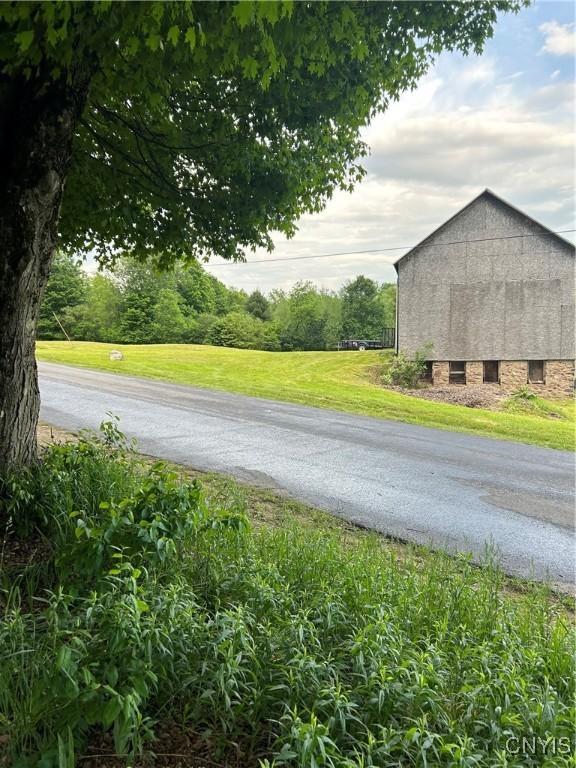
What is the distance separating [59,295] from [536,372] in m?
41.6

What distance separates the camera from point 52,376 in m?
15.7

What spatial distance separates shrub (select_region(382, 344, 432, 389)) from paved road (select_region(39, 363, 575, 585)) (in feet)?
32.9

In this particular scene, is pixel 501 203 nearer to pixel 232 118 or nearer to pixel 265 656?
pixel 232 118

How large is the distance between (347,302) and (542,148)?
5016cm

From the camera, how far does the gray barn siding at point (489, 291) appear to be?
2017 cm

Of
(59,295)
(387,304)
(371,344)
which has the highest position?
(387,304)

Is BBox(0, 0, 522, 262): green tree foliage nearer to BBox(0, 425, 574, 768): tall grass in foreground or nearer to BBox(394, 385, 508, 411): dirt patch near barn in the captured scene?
BBox(0, 425, 574, 768): tall grass in foreground

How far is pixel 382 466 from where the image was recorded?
269 inches

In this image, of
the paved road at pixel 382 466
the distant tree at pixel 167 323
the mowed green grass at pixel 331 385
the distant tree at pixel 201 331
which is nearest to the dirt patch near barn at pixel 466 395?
the mowed green grass at pixel 331 385

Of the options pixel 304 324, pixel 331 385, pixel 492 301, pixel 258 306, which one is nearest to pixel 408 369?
pixel 492 301

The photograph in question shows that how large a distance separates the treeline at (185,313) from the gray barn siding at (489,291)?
79.7 ft

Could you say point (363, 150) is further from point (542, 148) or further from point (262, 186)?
point (542, 148)

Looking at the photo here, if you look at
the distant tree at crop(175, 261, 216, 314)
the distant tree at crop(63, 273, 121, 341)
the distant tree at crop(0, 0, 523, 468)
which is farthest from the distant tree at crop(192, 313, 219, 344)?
the distant tree at crop(0, 0, 523, 468)

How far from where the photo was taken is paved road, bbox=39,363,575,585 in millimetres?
4504
